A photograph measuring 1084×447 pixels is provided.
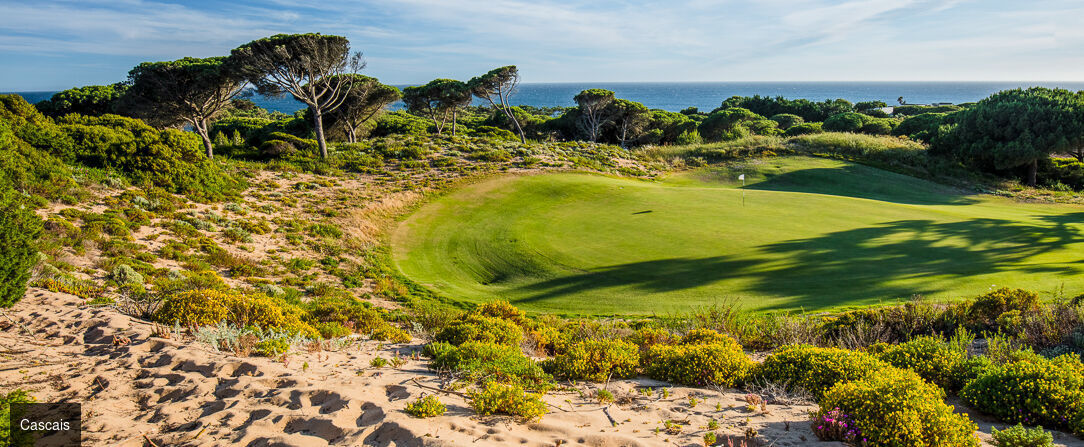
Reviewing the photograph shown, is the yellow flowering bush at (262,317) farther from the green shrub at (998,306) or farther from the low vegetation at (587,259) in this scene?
the green shrub at (998,306)

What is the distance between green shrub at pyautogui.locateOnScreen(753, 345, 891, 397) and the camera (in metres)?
5.93

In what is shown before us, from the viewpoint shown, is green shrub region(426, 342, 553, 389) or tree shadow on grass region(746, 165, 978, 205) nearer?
green shrub region(426, 342, 553, 389)

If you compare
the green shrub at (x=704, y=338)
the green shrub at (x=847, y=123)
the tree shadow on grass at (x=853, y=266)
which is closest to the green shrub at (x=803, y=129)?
the green shrub at (x=847, y=123)

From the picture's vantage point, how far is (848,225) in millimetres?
16812

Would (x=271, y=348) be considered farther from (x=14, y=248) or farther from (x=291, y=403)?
(x=14, y=248)

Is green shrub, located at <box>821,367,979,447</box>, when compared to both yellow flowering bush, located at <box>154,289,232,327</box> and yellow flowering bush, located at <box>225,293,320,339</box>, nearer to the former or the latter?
yellow flowering bush, located at <box>225,293,320,339</box>

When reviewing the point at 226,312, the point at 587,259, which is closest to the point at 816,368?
the point at 226,312

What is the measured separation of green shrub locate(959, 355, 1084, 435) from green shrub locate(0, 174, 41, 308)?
12.6 m

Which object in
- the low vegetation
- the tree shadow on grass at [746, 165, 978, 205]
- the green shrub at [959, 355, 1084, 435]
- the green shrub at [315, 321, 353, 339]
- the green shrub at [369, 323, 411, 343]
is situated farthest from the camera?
the tree shadow on grass at [746, 165, 978, 205]

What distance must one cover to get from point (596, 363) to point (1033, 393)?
4571 millimetres

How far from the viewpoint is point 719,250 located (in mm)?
15188

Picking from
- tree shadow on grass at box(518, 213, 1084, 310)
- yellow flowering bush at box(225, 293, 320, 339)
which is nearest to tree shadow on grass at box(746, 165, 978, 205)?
tree shadow on grass at box(518, 213, 1084, 310)

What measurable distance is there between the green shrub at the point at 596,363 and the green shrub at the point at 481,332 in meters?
1.46

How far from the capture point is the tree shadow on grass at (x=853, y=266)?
479 inches
